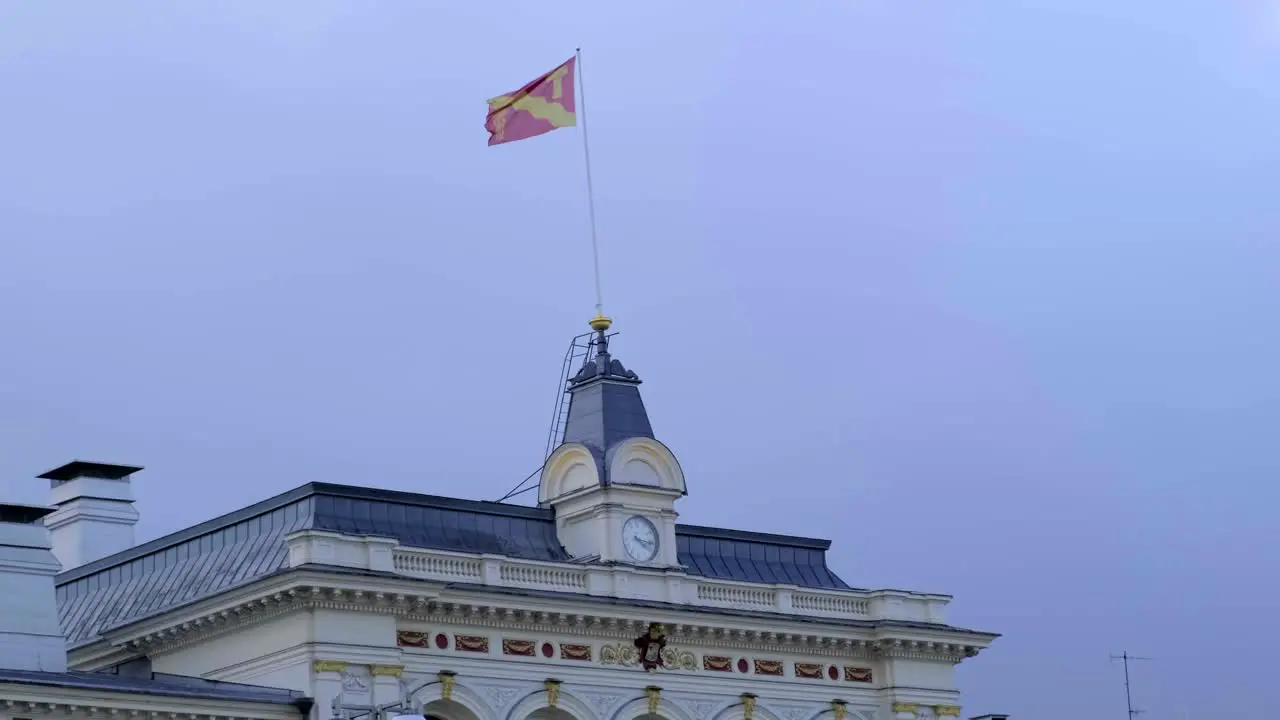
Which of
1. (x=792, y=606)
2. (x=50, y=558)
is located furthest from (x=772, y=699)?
(x=50, y=558)

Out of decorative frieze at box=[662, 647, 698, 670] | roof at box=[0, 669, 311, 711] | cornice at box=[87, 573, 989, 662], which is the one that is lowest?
roof at box=[0, 669, 311, 711]

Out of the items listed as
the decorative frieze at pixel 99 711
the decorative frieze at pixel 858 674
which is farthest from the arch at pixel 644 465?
the decorative frieze at pixel 99 711

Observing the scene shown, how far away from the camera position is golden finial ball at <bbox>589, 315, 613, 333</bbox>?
70688mm

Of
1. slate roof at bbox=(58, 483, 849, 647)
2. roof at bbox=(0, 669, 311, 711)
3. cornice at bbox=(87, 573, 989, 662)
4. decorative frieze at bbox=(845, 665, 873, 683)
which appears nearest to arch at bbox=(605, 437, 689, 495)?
slate roof at bbox=(58, 483, 849, 647)

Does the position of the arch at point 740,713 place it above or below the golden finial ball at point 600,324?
below

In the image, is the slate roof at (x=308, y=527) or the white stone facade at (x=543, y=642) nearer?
the white stone facade at (x=543, y=642)

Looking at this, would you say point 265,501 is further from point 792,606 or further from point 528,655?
point 792,606

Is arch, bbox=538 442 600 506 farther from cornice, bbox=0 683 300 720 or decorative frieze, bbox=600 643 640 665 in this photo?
cornice, bbox=0 683 300 720

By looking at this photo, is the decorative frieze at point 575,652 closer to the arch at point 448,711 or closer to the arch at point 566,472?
the arch at point 448,711

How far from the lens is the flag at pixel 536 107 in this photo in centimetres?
7031

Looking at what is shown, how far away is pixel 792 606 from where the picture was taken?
68.2m

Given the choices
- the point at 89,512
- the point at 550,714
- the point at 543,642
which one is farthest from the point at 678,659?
the point at 89,512

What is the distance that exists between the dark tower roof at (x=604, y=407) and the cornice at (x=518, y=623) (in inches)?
191

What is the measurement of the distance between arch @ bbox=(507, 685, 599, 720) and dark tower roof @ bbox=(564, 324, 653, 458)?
663cm
